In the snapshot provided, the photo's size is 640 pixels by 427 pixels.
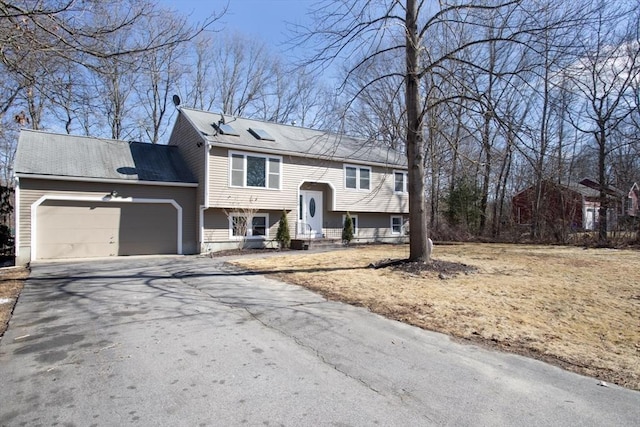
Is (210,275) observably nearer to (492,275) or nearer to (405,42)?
(492,275)

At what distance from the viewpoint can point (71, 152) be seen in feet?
51.2

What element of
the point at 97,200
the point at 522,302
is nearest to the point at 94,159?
the point at 97,200

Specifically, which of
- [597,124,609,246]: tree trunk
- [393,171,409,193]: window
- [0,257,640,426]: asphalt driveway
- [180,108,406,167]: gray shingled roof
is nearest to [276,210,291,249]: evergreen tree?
[180,108,406,167]: gray shingled roof

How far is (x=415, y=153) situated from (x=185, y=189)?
10260mm

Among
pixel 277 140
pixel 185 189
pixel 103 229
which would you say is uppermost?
pixel 277 140

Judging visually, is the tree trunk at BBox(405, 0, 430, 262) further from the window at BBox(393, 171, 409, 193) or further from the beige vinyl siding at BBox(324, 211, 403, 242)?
the window at BBox(393, 171, 409, 193)

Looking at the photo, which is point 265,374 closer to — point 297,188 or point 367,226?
point 297,188

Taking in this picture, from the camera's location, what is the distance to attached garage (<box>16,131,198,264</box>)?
13773mm

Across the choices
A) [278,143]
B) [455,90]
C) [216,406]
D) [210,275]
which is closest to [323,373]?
[216,406]

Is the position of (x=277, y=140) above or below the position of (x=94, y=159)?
above

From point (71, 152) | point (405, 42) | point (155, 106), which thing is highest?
point (155, 106)

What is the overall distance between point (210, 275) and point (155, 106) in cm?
2377

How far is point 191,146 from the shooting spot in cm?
1744

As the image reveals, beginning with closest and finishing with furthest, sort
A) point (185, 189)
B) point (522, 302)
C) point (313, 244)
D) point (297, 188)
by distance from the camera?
point (522, 302), point (185, 189), point (313, 244), point (297, 188)
